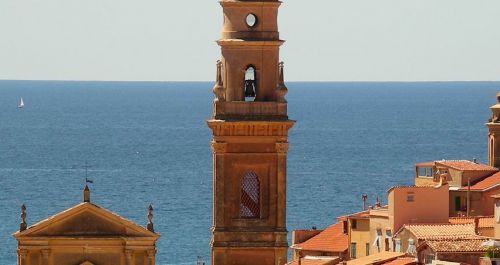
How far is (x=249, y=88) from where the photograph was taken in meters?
53.4

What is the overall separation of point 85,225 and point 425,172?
32977mm

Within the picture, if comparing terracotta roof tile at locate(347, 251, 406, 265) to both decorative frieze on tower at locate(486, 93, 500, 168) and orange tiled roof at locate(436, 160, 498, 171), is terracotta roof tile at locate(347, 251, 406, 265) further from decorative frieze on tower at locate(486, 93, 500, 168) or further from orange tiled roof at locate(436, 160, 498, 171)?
decorative frieze on tower at locate(486, 93, 500, 168)

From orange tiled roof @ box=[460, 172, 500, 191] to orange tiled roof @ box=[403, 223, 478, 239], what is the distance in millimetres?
10819

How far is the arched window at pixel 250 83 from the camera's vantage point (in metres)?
53.2

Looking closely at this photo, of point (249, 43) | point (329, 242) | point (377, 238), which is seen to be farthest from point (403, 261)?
point (329, 242)

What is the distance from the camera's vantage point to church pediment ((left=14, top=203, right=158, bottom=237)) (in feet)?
169

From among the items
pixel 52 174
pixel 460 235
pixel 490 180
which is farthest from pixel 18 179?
pixel 460 235

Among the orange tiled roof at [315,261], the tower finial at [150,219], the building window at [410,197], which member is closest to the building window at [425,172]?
the building window at [410,197]

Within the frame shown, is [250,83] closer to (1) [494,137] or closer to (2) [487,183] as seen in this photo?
(2) [487,183]

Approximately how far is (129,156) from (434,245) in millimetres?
126609

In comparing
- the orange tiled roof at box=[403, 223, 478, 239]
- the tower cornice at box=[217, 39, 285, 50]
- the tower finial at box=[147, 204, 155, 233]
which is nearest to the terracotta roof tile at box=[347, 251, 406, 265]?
the orange tiled roof at box=[403, 223, 478, 239]

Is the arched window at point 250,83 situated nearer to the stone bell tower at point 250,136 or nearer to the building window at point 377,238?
the stone bell tower at point 250,136

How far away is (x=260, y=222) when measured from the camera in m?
53.2

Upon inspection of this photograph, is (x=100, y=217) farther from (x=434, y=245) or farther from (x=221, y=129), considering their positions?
(x=434, y=245)
